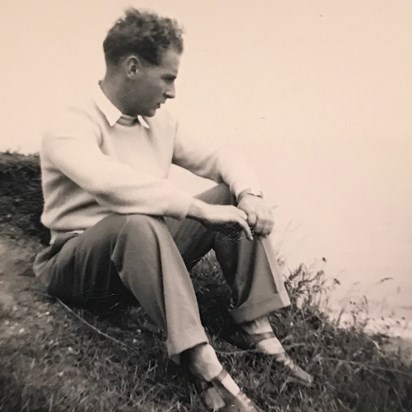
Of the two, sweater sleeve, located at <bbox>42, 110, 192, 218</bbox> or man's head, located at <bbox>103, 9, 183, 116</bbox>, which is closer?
sweater sleeve, located at <bbox>42, 110, 192, 218</bbox>

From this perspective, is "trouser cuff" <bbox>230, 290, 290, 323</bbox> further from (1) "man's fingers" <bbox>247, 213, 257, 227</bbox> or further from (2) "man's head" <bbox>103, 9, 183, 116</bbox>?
(2) "man's head" <bbox>103, 9, 183, 116</bbox>

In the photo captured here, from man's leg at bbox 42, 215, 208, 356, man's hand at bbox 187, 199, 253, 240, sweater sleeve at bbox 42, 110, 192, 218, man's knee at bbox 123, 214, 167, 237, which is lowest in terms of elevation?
man's leg at bbox 42, 215, 208, 356

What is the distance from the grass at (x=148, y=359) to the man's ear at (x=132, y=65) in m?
0.62

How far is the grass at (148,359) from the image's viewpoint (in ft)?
4.48

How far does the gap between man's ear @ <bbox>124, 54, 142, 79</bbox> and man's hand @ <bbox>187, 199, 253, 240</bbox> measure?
0.41 meters

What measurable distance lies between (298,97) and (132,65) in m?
0.51

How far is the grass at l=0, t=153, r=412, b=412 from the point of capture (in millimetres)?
1366

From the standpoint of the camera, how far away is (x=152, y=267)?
1.32 meters

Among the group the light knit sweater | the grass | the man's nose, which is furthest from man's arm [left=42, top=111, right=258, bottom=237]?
the grass

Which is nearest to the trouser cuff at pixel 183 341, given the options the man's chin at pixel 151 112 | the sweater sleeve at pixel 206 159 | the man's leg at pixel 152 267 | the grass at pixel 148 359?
the man's leg at pixel 152 267

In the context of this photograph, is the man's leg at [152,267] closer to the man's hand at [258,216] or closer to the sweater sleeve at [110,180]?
the sweater sleeve at [110,180]

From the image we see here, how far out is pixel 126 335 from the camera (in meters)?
1.61

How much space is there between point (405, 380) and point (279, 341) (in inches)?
13.1

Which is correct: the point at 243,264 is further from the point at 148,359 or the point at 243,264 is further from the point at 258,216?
the point at 148,359
